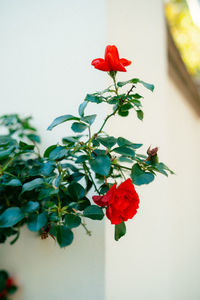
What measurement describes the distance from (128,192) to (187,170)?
2.22m

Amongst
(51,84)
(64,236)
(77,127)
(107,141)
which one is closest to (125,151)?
(107,141)

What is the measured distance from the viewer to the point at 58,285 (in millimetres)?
964

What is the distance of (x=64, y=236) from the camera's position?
2.04 ft

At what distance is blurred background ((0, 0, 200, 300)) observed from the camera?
0.94 metres

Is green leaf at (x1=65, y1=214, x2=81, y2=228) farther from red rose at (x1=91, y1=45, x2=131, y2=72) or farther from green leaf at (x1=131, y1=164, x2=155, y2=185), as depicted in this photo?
red rose at (x1=91, y1=45, x2=131, y2=72)

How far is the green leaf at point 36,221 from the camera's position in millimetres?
625

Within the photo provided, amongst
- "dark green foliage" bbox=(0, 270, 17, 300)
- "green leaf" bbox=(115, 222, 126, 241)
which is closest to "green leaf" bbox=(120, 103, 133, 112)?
"green leaf" bbox=(115, 222, 126, 241)

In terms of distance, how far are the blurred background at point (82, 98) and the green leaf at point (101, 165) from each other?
0.37 m

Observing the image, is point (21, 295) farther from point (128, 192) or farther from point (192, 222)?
point (192, 222)

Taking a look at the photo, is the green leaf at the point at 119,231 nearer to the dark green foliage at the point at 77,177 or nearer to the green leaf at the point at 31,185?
the dark green foliage at the point at 77,177

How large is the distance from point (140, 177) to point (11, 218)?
35 centimetres

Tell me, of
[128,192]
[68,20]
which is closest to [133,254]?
[128,192]

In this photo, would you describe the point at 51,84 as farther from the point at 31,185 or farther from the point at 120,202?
the point at 120,202


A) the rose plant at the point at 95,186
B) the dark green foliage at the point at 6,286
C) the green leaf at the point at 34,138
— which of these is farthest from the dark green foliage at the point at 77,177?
the dark green foliage at the point at 6,286
